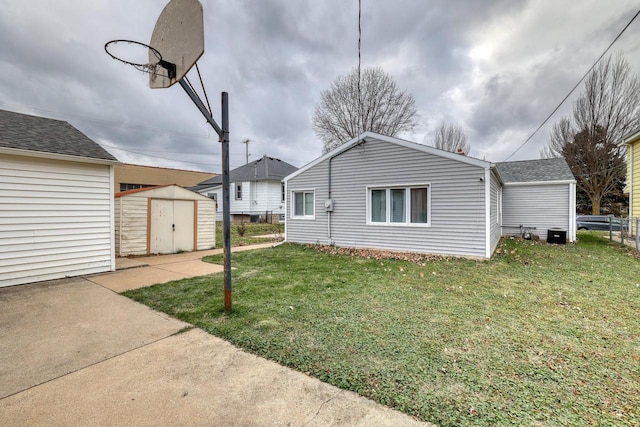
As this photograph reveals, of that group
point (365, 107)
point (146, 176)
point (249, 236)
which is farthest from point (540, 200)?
point (146, 176)

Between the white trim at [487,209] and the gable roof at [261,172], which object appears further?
the gable roof at [261,172]

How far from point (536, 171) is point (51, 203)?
1898cm

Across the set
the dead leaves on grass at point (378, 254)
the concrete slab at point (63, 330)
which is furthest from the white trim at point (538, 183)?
the concrete slab at point (63, 330)

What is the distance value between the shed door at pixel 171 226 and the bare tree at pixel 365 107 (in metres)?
16.4

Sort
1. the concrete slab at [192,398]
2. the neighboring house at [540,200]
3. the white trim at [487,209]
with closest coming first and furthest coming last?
the concrete slab at [192,398] < the white trim at [487,209] < the neighboring house at [540,200]

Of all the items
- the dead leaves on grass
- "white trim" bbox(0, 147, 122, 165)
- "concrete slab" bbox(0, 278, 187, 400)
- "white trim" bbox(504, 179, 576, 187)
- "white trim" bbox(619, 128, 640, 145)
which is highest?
"white trim" bbox(619, 128, 640, 145)

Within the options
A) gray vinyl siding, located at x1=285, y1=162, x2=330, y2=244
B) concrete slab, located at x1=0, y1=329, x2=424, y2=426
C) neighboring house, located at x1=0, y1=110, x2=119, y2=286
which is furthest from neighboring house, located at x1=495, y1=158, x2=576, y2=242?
neighboring house, located at x1=0, y1=110, x2=119, y2=286

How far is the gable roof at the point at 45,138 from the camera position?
5652 millimetres

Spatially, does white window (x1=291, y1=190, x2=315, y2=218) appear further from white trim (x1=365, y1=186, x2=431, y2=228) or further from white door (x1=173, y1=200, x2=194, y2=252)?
white door (x1=173, y1=200, x2=194, y2=252)

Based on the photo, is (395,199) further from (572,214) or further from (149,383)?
(572,214)

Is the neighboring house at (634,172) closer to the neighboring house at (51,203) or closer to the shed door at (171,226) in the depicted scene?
the shed door at (171,226)

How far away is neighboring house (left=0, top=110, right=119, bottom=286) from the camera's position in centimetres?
552

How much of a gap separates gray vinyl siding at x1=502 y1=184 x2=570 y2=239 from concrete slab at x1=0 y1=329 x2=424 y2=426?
1510 centimetres

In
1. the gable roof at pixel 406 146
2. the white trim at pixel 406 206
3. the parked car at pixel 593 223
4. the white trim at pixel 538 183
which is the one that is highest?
the gable roof at pixel 406 146
